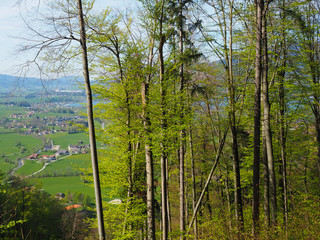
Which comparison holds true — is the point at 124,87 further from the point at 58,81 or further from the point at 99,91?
the point at 58,81

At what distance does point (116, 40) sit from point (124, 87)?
2125mm

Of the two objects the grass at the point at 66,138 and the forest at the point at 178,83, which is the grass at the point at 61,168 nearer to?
the grass at the point at 66,138

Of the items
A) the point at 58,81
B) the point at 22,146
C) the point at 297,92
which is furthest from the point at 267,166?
the point at 22,146

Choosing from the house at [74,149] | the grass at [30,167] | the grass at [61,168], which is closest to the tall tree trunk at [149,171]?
the grass at [61,168]

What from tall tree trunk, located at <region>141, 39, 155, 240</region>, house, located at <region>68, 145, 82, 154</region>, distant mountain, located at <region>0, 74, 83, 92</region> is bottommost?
house, located at <region>68, 145, 82, 154</region>

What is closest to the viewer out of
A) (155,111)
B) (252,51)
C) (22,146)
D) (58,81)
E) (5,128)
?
(58,81)

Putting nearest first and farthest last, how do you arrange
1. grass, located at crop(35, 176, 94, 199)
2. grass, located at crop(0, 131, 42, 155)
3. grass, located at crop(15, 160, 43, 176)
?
1. grass, located at crop(35, 176, 94, 199)
2. grass, located at crop(15, 160, 43, 176)
3. grass, located at crop(0, 131, 42, 155)

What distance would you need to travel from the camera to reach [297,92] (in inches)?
440

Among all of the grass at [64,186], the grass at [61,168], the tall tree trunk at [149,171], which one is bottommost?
the grass at [64,186]

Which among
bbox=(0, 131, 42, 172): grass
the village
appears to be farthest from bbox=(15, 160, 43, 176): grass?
bbox=(0, 131, 42, 172): grass

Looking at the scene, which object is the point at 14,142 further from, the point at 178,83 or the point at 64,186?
the point at 178,83

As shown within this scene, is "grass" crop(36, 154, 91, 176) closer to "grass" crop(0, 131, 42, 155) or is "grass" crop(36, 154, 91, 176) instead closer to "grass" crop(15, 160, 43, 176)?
"grass" crop(15, 160, 43, 176)

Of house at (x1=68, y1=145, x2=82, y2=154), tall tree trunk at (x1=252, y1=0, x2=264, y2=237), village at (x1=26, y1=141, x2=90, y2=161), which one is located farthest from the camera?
house at (x1=68, y1=145, x2=82, y2=154)

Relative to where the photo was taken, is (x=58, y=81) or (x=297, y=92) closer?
(x=58, y=81)
